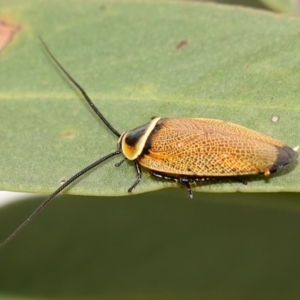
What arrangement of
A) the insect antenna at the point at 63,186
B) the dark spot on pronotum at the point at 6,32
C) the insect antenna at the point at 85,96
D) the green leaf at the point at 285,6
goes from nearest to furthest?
the insect antenna at the point at 63,186 → the insect antenna at the point at 85,96 → the green leaf at the point at 285,6 → the dark spot on pronotum at the point at 6,32

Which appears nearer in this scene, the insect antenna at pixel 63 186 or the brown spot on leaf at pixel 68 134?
the insect antenna at pixel 63 186

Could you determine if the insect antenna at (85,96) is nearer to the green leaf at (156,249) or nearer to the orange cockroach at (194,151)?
the orange cockroach at (194,151)

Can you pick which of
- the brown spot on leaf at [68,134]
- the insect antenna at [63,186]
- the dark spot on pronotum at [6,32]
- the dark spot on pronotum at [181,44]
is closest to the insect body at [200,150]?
the insect antenna at [63,186]

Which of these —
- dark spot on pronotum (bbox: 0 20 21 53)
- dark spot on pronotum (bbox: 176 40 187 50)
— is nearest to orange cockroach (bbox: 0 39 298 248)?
dark spot on pronotum (bbox: 176 40 187 50)

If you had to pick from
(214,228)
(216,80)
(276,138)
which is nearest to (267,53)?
(216,80)

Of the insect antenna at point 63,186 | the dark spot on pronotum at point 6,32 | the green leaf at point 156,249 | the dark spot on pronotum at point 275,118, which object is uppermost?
the dark spot on pronotum at point 275,118

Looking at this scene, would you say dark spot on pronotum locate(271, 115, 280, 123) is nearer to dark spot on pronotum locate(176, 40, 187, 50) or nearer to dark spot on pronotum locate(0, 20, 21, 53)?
dark spot on pronotum locate(176, 40, 187, 50)

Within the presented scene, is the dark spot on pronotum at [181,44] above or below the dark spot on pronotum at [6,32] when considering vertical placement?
above
